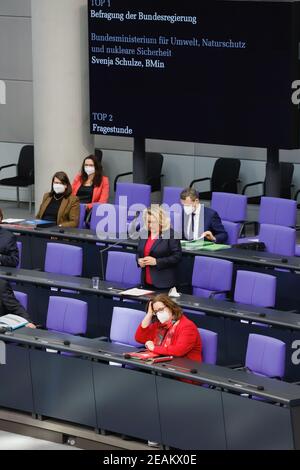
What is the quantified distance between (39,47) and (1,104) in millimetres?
2910

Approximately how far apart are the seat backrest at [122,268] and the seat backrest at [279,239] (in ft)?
5.83

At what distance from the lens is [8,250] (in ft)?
43.4

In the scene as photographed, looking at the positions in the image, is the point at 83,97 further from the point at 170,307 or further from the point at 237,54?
the point at 170,307

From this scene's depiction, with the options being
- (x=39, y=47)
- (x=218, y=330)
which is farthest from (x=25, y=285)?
(x=39, y=47)

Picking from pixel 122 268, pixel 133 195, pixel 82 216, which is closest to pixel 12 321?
pixel 122 268

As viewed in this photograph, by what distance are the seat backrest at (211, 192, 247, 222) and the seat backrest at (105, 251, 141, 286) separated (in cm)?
284

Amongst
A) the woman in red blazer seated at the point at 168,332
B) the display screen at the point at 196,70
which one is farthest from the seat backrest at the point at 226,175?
the woman in red blazer seated at the point at 168,332

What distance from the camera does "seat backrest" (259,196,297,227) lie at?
1504 cm

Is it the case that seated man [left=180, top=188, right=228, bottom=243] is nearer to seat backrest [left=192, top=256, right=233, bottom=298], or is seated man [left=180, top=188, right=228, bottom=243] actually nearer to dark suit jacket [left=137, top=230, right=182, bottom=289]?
seat backrest [left=192, top=256, right=233, bottom=298]

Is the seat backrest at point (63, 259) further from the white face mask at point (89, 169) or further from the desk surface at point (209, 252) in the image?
the white face mask at point (89, 169)

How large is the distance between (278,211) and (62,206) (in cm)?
260

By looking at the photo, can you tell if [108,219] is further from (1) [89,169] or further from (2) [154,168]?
(2) [154,168]

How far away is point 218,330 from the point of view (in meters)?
11.4

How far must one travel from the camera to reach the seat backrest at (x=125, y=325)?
11.1 m
